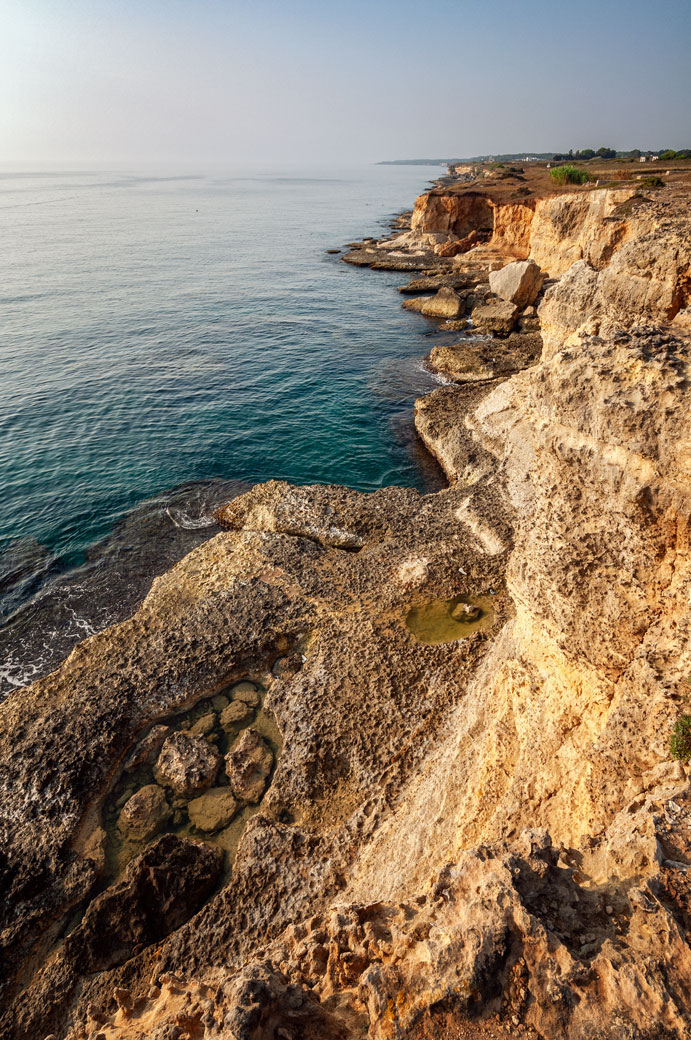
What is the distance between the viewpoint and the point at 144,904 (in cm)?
1190

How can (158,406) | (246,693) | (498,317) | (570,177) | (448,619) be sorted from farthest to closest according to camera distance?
(570,177) → (498,317) → (158,406) → (448,619) → (246,693)

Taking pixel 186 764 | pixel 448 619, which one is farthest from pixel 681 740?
pixel 186 764

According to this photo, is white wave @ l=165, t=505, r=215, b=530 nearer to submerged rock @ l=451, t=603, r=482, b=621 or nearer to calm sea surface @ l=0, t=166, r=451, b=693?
calm sea surface @ l=0, t=166, r=451, b=693

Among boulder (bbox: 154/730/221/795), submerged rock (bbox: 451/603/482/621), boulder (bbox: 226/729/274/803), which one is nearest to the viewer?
boulder (bbox: 226/729/274/803)

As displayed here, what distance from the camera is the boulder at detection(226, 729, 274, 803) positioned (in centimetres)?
1416

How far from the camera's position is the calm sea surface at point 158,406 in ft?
76.6

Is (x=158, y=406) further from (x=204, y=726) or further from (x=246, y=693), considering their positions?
(x=204, y=726)

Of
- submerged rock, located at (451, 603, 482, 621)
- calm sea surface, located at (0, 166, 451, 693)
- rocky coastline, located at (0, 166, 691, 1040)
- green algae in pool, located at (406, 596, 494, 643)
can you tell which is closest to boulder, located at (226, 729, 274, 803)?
rocky coastline, located at (0, 166, 691, 1040)

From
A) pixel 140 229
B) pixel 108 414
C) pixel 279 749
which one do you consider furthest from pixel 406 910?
pixel 140 229

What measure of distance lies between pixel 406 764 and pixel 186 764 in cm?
633

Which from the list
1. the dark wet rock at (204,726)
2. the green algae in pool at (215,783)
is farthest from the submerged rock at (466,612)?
the dark wet rock at (204,726)

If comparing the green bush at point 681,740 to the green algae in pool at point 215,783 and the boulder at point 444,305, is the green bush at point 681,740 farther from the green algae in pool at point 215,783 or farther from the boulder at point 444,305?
the boulder at point 444,305

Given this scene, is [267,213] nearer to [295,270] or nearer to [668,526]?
[295,270]

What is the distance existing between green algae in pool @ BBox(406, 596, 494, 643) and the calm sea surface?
11.7 m
